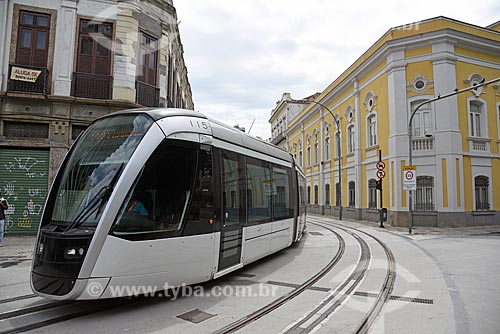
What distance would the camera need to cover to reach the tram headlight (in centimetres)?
432

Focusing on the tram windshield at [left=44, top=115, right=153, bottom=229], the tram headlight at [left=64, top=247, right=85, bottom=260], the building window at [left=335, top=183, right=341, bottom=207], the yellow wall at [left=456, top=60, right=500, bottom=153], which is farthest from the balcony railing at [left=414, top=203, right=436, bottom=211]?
the tram headlight at [left=64, top=247, right=85, bottom=260]

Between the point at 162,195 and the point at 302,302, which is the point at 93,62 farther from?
the point at 302,302

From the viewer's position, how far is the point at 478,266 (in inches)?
322

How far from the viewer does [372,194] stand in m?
22.2

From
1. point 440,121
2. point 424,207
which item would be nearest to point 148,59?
point 440,121

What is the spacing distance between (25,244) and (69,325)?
875cm

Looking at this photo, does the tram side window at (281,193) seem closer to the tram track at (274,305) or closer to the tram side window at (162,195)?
the tram track at (274,305)

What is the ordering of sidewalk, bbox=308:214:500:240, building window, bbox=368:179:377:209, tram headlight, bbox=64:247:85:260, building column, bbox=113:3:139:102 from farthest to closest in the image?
building window, bbox=368:179:377:209 < sidewalk, bbox=308:214:500:240 < building column, bbox=113:3:139:102 < tram headlight, bbox=64:247:85:260

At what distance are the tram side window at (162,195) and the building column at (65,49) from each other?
1040cm

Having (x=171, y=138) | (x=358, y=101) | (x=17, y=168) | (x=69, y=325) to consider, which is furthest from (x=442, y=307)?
(x=358, y=101)

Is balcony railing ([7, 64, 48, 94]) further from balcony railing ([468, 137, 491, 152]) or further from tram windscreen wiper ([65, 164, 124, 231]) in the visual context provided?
balcony railing ([468, 137, 491, 152])

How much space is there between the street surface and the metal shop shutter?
13.7ft

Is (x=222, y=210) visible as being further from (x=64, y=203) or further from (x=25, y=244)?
(x=25, y=244)

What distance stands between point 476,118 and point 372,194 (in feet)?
24.2
